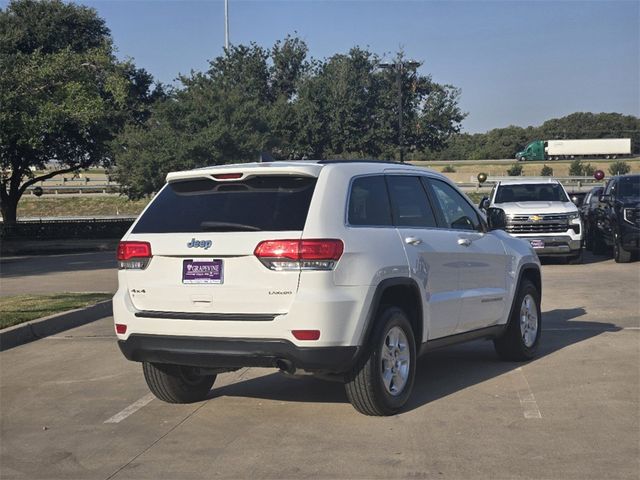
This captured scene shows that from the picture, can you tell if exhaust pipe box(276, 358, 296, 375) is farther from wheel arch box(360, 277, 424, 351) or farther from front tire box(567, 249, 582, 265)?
front tire box(567, 249, 582, 265)

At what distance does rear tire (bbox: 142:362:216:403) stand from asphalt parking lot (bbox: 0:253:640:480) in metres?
0.11

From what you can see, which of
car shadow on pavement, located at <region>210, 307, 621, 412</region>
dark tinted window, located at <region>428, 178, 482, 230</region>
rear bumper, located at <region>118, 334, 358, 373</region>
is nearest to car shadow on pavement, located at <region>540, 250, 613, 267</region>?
car shadow on pavement, located at <region>210, 307, 621, 412</region>

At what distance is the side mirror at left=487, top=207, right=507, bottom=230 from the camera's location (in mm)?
8477

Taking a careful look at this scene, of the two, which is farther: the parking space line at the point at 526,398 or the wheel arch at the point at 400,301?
the parking space line at the point at 526,398

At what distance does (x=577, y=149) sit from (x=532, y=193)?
65.5 m

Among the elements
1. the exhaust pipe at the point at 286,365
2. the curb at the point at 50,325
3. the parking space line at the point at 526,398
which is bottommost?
the curb at the point at 50,325

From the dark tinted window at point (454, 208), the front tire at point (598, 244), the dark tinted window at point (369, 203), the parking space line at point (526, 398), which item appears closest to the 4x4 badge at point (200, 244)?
the dark tinted window at point (369, 203)

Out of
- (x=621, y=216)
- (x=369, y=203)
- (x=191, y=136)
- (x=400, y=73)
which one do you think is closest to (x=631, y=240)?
(x=621, y=216)

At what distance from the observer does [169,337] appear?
6.33 metres

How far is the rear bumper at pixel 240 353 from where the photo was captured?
5.98 metres

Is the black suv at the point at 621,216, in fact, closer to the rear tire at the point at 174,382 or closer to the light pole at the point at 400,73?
the rear tire at the point at 174,382

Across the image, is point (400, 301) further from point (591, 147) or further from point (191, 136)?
point (591, 147)

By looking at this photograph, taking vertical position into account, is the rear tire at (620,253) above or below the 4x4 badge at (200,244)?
below

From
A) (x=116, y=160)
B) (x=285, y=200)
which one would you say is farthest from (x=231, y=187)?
(x=116, y=160)
